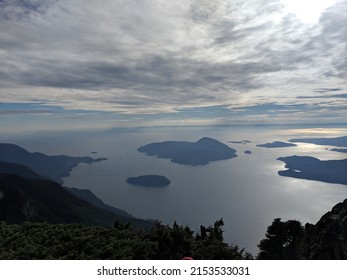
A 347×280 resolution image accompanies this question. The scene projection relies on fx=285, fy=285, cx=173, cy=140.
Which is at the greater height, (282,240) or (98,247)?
(98,247)

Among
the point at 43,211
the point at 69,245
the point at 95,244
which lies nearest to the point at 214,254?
the point at 95,244

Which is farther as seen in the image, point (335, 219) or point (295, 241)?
point (295, 241)

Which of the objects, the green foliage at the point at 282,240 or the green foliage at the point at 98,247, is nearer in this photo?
the green foliage at the point at 98,247

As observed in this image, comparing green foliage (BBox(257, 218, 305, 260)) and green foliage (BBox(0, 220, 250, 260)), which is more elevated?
green foliage (BBox(0, 220, 250, 260))

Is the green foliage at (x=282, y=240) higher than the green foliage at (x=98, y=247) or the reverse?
the reverse

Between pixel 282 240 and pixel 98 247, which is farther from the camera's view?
pixel 282 240

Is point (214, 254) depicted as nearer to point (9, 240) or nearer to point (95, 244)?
point (95, 244)

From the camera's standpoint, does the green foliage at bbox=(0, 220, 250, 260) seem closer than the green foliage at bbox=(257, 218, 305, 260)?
Yes
